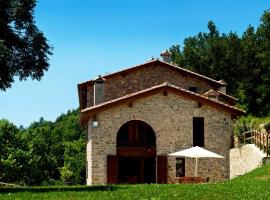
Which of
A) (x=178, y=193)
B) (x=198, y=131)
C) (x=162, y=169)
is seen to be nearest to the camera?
(x=178, y=193)

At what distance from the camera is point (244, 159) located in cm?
3959

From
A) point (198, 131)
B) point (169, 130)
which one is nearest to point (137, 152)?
point (169, 130)

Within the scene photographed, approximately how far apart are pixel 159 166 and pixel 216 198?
65.0ft

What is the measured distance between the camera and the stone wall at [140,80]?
47.6 m

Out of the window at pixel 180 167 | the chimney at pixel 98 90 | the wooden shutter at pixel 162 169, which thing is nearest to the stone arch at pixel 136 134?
the wooden shutter at pixel 162 169

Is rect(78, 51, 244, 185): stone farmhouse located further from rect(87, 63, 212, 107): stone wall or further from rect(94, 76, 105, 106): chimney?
rect(87, 63, 212, 107): stone wall

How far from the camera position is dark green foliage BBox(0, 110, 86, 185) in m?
76.6

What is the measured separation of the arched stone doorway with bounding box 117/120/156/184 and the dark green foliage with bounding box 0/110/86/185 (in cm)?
3483

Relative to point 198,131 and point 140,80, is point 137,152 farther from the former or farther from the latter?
point 140,80

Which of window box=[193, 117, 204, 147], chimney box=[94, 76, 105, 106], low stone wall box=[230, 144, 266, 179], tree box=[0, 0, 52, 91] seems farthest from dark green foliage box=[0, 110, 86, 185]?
tree box=[0, 0, 52, 91]

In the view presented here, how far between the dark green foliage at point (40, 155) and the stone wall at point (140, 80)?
99.4 ft

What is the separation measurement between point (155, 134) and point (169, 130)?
3.29 feet

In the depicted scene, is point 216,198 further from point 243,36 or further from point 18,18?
point 243,36

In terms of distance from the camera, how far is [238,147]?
133ft
